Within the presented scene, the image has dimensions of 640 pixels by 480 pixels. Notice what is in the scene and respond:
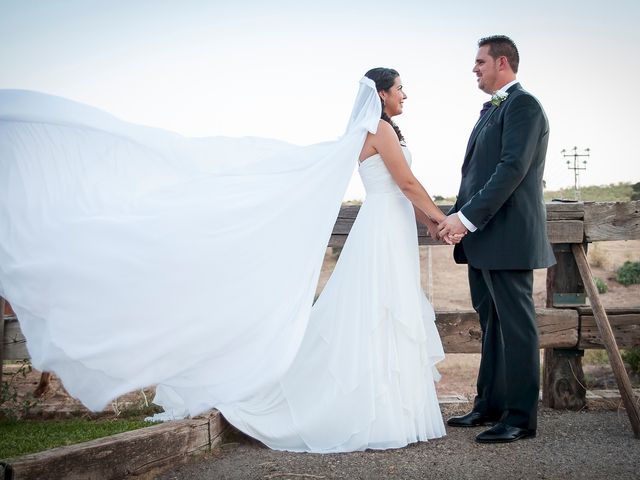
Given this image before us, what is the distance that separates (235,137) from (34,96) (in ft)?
4.21

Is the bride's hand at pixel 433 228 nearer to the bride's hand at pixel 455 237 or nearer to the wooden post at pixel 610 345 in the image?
the bride's hand at pixel 455 237

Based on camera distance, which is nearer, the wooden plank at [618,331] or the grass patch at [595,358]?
the wooden plank at [618,331]

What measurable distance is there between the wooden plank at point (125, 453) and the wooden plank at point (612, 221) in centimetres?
309

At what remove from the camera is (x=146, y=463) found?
3.27m

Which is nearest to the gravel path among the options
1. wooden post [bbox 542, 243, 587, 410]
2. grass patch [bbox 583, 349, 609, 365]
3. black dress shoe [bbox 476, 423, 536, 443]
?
black dress shoe [bbox 476, 423, 536, 443]

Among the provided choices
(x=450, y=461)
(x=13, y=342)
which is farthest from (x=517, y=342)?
(x=13, y=342)

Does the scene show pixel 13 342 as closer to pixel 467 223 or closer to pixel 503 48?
pixel 467 223

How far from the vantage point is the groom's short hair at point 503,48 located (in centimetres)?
438

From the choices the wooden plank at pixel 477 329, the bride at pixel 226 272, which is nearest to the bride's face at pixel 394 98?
the bride at pixel 226 272

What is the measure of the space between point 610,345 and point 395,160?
1966mm

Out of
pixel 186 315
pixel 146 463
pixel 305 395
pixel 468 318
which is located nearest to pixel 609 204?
pixel 468 318

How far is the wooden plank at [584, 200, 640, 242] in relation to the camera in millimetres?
4879

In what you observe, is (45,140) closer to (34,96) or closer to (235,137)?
(34,96)

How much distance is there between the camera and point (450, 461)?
144 inches
